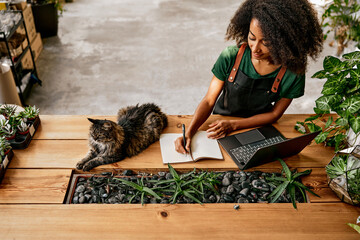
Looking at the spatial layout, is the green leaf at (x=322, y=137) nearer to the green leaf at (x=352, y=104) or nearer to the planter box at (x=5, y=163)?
the green leaf at (x=352, y=104)

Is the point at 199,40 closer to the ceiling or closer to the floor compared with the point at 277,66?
closer to the floor

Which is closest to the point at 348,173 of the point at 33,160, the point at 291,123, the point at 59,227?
the point at 291,123

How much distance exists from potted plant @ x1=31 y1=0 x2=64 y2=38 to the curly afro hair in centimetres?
367

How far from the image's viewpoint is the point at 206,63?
4.35 metres

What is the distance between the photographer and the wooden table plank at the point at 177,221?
4.26 feet

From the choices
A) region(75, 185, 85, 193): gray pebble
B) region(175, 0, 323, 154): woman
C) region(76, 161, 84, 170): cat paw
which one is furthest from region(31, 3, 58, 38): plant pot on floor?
region(75, 185, 85, 193): gray pebble

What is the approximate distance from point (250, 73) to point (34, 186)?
4.54 feet

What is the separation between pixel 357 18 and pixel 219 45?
185cm

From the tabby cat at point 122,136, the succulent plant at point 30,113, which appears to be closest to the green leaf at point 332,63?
the tabby cat at point 122,136

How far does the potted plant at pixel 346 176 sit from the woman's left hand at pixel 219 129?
0.58 meters

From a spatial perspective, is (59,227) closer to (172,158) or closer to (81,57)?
(172,158)

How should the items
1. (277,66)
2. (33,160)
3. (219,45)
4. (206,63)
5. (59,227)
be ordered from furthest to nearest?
(219,45), (206,63), (277,66), (33,160), (59,227)

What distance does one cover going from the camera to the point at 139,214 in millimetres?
1382

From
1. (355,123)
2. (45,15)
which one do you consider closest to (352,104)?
(355,123)
